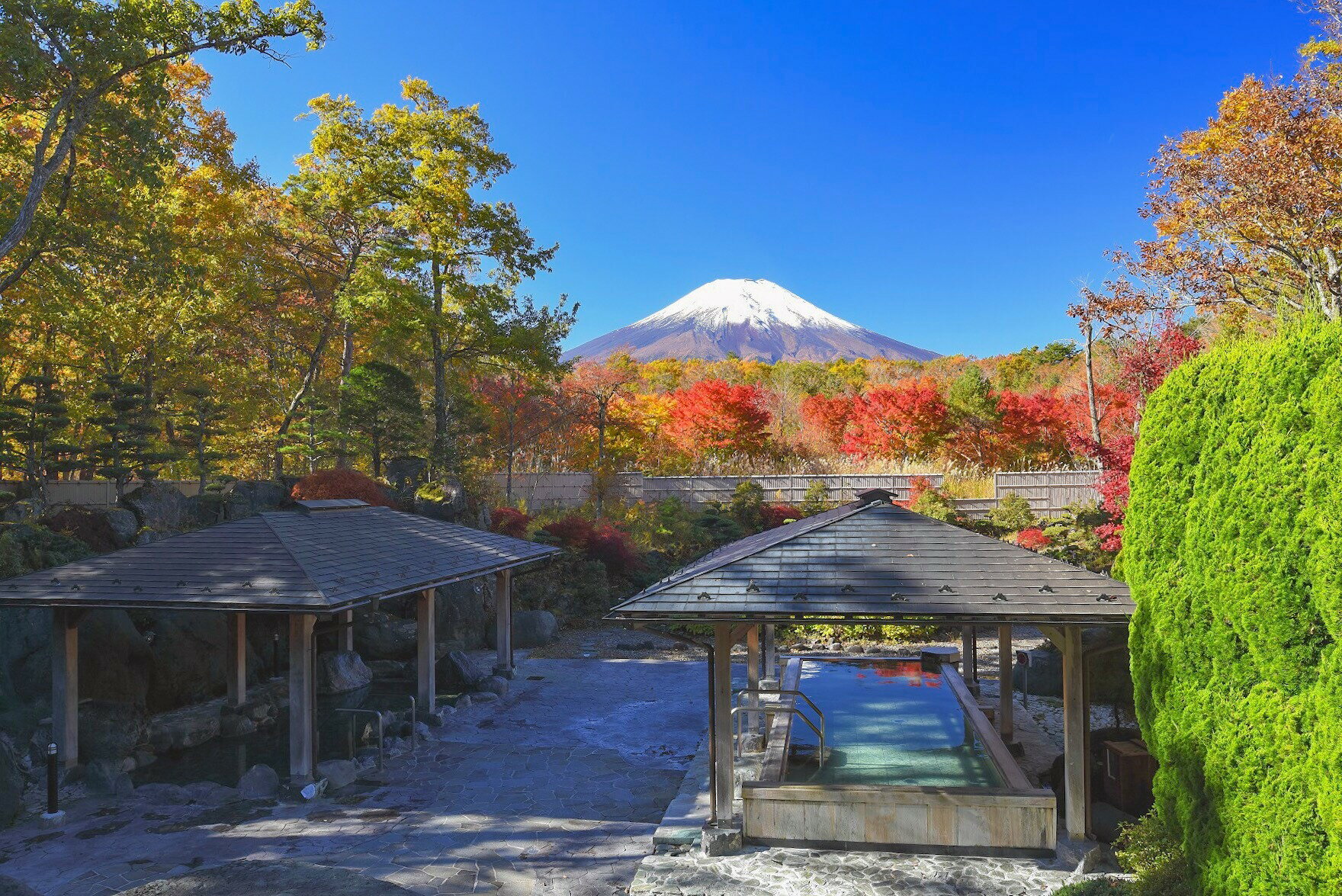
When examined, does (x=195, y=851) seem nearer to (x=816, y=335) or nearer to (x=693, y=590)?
(x=693, y=590)

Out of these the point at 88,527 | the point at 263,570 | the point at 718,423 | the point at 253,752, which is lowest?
the point at 253,752

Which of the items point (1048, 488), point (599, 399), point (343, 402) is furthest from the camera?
point (599, 399)

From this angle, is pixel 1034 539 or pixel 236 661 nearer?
pixel 236 661

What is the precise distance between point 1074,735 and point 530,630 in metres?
12.1

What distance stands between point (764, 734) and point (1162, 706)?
16.9 ft

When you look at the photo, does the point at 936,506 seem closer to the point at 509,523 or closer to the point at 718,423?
the point at 718,423

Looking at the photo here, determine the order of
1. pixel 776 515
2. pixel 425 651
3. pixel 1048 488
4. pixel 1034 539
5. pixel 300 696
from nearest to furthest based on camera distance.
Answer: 1. pixel 300 696
2. pixel 425 651
3. pixel 1034 539
4. pixel 1048 488
5. pixel 776 515

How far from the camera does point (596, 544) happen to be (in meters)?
20.2

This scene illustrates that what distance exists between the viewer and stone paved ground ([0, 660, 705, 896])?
6.61 m

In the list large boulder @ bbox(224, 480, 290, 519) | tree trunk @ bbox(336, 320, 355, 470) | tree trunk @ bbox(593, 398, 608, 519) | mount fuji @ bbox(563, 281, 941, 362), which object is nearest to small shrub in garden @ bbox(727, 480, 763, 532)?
tree trunk @ bbox(593, 398, 608, 519)

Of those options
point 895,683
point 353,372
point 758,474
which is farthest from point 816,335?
point 895,683

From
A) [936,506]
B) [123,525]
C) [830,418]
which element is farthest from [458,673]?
[830,418]

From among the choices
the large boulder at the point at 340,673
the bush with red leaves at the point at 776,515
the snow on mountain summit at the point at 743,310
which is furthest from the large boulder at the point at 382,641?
the snow on mountain summit at the point at 743,310

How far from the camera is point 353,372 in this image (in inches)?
822
